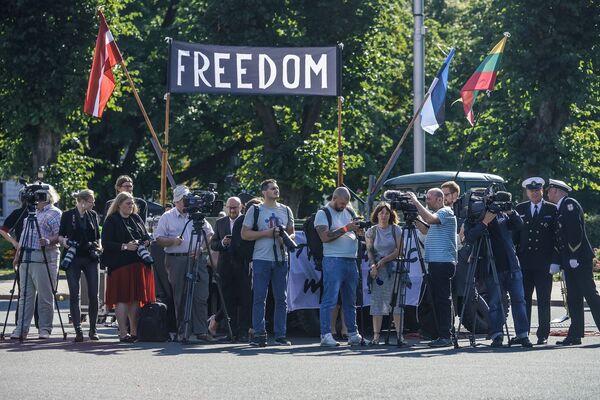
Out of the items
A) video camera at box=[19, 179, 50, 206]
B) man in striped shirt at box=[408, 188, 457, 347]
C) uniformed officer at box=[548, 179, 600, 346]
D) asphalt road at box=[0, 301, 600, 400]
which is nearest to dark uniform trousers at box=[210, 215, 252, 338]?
asphalt road at box=[0, 301, 600, 400]

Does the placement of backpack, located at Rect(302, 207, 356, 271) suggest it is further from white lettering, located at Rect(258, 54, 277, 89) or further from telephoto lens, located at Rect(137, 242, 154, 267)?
white lettering, located at Rect(258, 54, 277, 89)

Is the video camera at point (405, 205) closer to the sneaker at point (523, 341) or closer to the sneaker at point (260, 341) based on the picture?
the sneaker at point (523, 341)

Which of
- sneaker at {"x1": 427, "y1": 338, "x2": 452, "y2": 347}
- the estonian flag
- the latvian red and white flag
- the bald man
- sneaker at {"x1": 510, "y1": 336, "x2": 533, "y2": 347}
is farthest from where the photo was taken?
the latvian red and white flag

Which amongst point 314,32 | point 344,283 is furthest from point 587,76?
point 344,283

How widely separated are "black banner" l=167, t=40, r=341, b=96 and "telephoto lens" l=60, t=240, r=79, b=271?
5020 mm

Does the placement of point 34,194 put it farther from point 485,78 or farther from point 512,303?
point 485,78

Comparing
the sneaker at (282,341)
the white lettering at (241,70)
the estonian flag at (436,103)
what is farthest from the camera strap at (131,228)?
the estonian flag at (436,103)

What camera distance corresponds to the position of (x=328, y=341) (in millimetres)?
15883

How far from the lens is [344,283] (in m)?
16.2

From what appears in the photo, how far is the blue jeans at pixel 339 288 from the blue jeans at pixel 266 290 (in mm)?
468

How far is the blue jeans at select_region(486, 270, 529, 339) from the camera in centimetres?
1587

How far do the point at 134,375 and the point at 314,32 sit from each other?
24828mm

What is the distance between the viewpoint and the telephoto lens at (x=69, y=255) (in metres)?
16.1

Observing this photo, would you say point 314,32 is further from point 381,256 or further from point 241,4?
point 381,256
